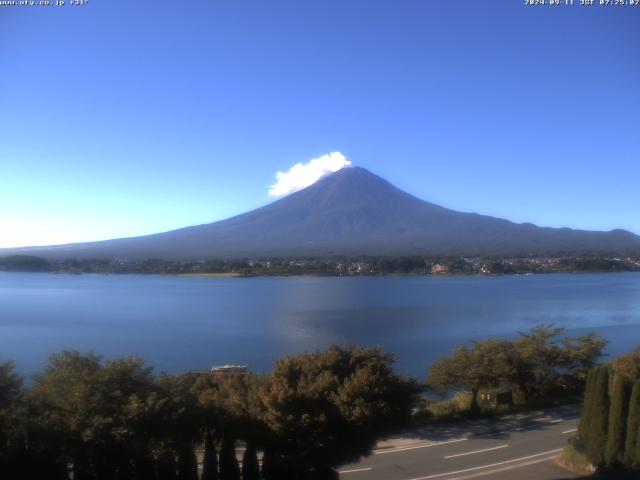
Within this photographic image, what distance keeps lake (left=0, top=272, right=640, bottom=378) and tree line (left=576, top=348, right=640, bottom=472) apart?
8.05 m

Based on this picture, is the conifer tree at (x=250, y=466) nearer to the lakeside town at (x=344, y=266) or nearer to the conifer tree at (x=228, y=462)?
the conifer tree at (x=228, y=462)

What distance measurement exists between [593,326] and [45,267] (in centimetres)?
5125

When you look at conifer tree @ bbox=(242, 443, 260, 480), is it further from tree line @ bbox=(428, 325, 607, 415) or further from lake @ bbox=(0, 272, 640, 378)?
lake @ bbox=(0, 272, 640, 378)

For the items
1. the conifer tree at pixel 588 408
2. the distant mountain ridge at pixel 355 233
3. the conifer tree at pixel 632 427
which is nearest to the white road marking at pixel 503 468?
the conifer tree at pixel 588 408

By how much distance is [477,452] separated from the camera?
299 inches

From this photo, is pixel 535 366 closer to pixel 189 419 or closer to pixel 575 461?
pixel 575 461

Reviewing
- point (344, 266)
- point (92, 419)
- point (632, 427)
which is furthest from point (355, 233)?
point (92, 419)

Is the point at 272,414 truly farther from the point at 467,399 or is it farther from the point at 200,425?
the point at 467,399

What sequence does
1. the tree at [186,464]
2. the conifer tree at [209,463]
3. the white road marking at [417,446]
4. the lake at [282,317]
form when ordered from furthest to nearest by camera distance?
1. the lake at [282,317]
2. the white road marking at [417,446]
3. the conifer tree at [209,463]
4. the tree at [186,464]

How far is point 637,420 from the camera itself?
21.0ft

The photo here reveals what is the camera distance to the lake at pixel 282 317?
1786 centimetres

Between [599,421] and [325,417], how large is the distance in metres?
3.06

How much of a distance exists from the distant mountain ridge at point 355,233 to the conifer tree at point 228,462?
56.4 meters

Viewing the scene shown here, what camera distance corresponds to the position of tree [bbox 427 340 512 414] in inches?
408
